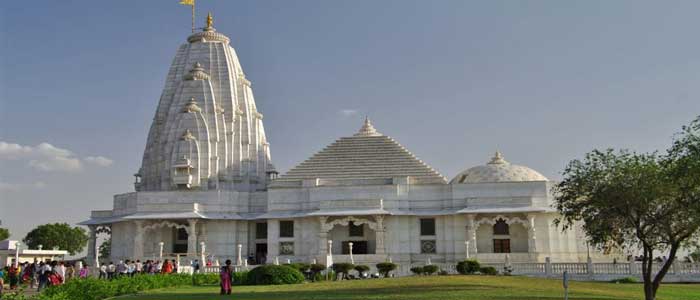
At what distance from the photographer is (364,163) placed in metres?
60.8

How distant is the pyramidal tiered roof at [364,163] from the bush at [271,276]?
85.9 feet

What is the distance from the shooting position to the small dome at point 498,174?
58.5 metres

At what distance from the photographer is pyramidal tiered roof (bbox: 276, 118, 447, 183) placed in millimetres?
59594

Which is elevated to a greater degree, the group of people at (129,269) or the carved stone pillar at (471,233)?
the carved stone pillar at (471,233)

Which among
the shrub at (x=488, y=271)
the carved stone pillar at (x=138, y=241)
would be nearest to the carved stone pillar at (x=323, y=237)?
the carved stone pillar at (x=138, y=241)

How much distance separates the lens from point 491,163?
62.1 metres

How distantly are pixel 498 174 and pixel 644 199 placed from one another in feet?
113

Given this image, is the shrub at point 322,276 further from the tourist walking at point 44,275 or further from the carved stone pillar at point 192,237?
the carved stone pillar at point 192,237

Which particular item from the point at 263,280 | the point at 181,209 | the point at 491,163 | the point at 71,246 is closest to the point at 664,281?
the point at 263,280

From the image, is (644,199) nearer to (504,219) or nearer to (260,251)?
(504,219)

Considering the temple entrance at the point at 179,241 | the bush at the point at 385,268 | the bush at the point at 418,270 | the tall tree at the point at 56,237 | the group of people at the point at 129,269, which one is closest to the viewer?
the group of people at the point at 129,269

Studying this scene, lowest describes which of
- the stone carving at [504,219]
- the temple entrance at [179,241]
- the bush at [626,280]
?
the bush at [626,280]

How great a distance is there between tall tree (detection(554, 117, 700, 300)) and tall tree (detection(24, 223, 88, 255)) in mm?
87696

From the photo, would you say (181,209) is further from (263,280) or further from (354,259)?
(263,280)
